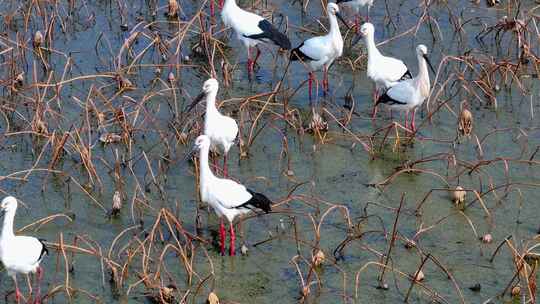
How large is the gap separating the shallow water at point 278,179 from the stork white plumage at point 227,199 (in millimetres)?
229

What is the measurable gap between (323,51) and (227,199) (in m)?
2.98

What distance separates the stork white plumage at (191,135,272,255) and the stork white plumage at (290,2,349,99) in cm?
261

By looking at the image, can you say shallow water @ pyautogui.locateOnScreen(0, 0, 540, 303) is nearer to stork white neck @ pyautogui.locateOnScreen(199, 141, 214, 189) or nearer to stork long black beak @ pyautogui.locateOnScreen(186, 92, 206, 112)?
stork long black beak @ pyautogui.locateOnScreen(186, 92, 206, 112)

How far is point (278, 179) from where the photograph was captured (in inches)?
356

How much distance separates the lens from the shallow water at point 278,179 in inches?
300

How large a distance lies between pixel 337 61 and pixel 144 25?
2173 mm

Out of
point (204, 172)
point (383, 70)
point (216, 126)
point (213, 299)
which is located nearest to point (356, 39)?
point (383, 70)

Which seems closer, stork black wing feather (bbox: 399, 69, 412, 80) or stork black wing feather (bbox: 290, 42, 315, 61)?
stork black wing feather (bbox: 399, 69, 412, 80)

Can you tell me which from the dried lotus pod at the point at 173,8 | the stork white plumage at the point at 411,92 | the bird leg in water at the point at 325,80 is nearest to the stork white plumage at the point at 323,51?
the bird leg in water at the point at 325,80

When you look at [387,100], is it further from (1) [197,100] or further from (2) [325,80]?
(1) [197,100]

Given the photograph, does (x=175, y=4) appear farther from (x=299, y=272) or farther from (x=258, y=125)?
(x=299, y=272)

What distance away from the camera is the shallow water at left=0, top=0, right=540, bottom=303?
761 centimetres

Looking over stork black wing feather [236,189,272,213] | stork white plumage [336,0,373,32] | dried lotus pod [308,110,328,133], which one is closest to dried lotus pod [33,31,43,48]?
dried lotus pod [308,110,328,133]

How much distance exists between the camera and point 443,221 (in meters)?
8.36
